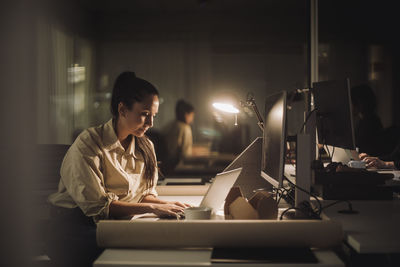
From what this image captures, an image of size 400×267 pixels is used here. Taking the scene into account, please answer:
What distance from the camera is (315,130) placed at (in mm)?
1970

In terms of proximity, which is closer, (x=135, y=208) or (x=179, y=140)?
(x=135, y=208)

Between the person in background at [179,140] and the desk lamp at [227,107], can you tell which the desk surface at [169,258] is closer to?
the desk lamp at [227,107]

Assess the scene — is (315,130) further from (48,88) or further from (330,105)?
(48,88)

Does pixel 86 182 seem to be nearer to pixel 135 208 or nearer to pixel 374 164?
pixel 135 208

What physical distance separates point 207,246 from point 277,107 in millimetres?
599

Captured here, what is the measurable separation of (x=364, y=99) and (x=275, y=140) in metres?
2.28

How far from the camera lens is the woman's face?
5.59 ft

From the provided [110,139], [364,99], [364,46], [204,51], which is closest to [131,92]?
[110,139]

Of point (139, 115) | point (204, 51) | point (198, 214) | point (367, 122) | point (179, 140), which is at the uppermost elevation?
point (204, 51)

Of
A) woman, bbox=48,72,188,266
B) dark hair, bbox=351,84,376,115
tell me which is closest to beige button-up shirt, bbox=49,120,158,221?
woman, bbox=48,72,188,266

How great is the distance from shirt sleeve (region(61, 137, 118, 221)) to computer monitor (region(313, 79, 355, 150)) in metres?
1.00

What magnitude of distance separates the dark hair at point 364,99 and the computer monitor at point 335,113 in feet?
5.42

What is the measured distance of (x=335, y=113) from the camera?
1736mm

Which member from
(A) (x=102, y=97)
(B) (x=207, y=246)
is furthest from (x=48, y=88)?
(B) (x=207, y=246)
